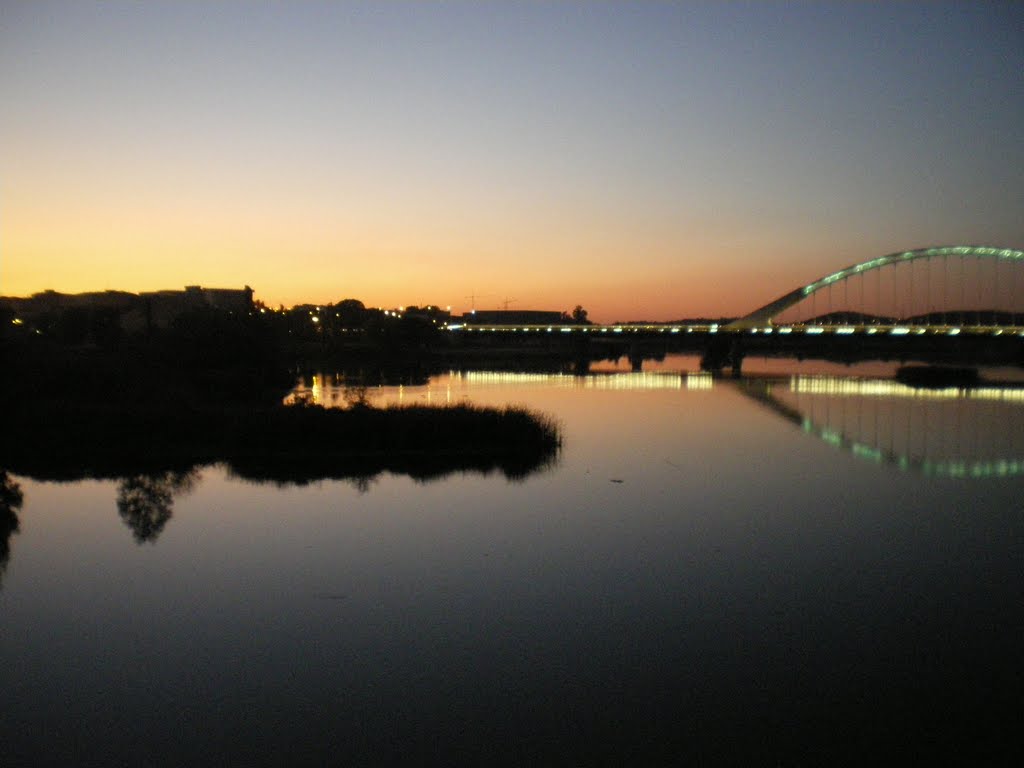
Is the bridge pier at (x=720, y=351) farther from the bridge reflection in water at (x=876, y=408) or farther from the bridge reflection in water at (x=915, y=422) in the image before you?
the bridge reflection in water at (x=915, y=422)

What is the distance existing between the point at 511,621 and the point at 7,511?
9609 mm

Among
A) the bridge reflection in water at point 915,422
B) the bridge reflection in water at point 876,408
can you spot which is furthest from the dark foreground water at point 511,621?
the bridge reflection in water at point 876,408

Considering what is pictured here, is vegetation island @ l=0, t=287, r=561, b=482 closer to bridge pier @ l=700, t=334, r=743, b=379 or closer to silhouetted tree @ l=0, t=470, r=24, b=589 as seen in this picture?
silhouetted tree @ l=0, t=470, r=24, b=589

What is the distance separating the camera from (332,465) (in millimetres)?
18781

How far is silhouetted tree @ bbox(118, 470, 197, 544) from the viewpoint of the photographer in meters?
13.5

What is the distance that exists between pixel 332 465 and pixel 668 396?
87.2 feet

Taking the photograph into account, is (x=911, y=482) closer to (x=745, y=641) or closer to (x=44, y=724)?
(x=745, y=641)

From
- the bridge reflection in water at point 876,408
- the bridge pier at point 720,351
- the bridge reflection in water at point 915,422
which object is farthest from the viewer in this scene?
the bridge pier at point 720,351

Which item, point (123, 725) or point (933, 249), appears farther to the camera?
point (933, 249)

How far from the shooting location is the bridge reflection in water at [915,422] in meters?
21.7

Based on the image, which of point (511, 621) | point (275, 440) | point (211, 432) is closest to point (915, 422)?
point (275, 440)

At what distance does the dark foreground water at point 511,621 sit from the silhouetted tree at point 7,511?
130mm

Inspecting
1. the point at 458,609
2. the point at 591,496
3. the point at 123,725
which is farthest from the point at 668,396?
the point at 123,725

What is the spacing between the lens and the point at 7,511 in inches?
562
